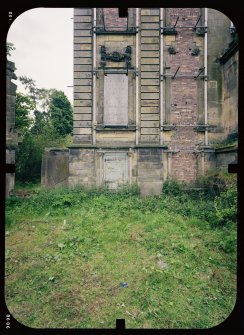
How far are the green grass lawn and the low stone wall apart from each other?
2.66 m

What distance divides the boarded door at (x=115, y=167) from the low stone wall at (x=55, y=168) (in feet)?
5.98

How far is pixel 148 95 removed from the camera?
9656mm

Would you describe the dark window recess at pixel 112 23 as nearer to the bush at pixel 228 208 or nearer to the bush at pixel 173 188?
the bush at pixel 173 188

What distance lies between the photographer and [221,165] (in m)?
9.24

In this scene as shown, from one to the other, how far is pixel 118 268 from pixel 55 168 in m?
6.62

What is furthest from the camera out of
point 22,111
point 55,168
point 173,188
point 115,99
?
point 22,111

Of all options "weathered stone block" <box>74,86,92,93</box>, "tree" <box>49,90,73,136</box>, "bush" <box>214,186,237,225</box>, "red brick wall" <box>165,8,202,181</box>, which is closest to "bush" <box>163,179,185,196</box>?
"red brick wall" <box>165,8,202,181</box>

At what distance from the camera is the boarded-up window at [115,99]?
32.0ft

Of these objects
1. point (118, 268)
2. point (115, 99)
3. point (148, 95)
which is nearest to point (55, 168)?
point (115, 99)

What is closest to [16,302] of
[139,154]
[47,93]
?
[139,154]

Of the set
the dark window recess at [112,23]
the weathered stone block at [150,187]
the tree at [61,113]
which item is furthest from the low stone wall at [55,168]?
the tree at [61,113]

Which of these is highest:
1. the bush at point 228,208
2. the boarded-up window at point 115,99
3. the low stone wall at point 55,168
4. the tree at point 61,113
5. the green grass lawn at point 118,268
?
the tree at point 61,113

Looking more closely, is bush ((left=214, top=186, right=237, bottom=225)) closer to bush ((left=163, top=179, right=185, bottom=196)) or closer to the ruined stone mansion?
bush ((left=163, top=179, right=185, bottom=196))

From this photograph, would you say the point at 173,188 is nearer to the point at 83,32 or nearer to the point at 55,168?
the point at 55,168
